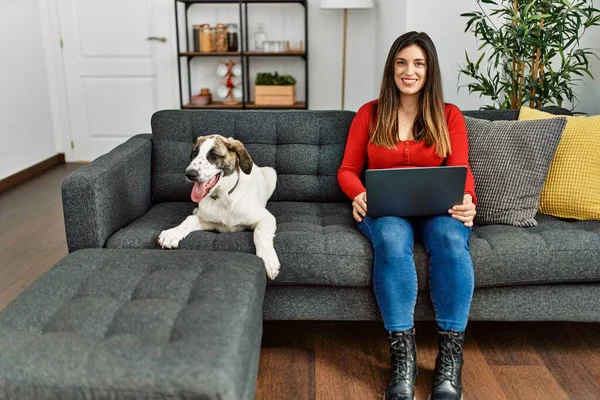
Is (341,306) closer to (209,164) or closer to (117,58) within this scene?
(209,164)

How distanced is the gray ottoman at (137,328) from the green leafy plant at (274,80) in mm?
3337

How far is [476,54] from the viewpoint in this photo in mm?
3822

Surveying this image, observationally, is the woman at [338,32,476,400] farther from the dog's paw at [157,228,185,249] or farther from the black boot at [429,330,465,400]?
the dog's paw at [157,228,185,249]

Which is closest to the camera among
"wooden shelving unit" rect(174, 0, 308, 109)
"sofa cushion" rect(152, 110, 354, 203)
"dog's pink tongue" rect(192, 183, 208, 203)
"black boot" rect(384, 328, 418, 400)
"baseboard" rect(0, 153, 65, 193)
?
"black boot" rect(384, 328, 418, 400)

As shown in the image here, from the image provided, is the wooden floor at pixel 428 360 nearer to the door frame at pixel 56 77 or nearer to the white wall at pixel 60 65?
the white wall at pixel 60 65

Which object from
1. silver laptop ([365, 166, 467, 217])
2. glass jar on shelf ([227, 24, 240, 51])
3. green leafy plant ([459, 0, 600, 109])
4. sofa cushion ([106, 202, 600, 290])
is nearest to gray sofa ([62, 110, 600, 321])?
sofa cushion ([106, 202, 600, 290])

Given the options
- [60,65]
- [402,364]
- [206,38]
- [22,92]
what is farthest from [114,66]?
[402,364]

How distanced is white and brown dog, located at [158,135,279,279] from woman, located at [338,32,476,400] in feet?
1.16

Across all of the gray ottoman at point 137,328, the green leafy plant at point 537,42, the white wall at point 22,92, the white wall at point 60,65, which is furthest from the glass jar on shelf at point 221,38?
the gray ottoman at point 137,328

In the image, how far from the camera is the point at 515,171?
2273 mm

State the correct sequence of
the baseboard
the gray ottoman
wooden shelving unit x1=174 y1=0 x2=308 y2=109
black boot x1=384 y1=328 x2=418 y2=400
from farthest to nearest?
1. wooden shelving unit x1=174 y1=0 x2=308 y2=109
2. the baseboard
3. black boot x1=384 y1=328 x2=418 y2=400
4. the gray ottoman

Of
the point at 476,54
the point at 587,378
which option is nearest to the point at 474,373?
the point at 587,378

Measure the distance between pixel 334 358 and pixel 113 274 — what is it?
863mm

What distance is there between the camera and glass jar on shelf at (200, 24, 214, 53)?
5004mm
